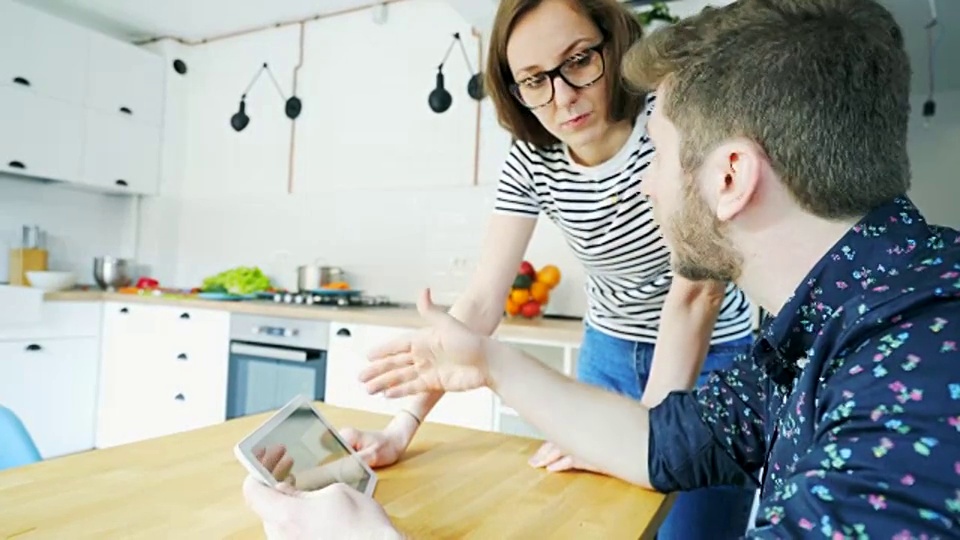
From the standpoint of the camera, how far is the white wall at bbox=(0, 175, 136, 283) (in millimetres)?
3262

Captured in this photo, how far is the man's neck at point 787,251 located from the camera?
21.6 inches

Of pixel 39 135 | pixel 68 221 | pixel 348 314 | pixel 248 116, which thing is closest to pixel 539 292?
pixel 348 314

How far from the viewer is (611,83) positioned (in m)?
1.06

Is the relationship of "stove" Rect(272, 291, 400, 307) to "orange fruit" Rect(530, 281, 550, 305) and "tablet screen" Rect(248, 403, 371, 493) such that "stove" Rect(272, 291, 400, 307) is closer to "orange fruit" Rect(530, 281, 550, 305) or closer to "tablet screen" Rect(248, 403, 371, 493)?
"orange fruit" Rect(530, 281, 550, 305)

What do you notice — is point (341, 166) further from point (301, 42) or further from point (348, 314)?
point (348, 314)

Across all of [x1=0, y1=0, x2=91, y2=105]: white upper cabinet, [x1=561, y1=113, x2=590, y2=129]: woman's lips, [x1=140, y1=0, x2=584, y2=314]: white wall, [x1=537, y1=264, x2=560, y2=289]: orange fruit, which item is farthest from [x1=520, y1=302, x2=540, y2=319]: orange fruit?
[x1=0, y1=0, x2=91, y2=105]: white upper cabinet

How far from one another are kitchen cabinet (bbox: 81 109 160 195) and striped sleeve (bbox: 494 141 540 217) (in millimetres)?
2936

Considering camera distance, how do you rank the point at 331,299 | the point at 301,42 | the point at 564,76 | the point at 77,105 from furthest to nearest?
the point at 301,42 < the point at 77,105 < the point at 331,299 < the point at 564,76

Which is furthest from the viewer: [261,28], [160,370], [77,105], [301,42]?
[261,28]

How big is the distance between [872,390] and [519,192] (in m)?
0.86

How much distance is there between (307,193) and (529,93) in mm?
2437

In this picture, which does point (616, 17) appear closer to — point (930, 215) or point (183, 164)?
point (930, 215)

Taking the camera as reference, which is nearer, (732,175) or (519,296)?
(732,175)

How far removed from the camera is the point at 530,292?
7.90 ft
